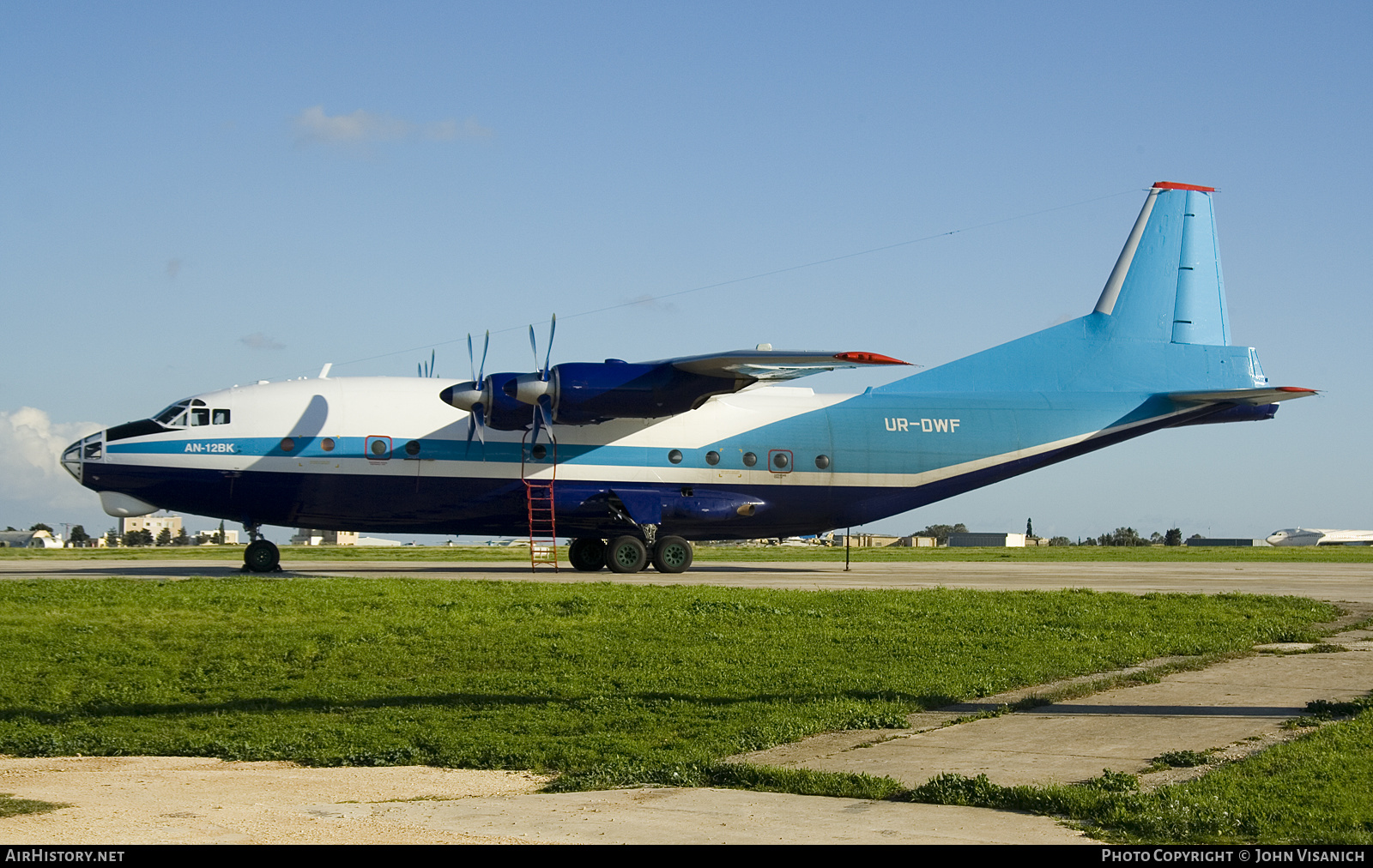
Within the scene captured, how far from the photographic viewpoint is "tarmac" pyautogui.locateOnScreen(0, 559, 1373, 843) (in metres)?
6.79

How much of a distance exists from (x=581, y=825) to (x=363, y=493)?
892 inches

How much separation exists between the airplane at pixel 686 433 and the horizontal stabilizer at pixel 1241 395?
8 centimetres

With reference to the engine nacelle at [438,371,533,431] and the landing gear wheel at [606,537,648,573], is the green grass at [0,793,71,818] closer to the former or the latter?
the engine nacelle at [438,371,533,431]

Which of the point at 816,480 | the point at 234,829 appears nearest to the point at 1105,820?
the point at 234,829

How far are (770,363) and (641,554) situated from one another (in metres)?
6.40

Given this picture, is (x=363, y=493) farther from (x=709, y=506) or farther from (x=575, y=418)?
(x=709, y=506)

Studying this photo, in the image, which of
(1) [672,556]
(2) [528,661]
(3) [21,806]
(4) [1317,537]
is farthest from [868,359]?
(4) [1317,537]

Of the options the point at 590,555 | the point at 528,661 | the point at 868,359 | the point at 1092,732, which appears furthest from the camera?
the point at 590,555

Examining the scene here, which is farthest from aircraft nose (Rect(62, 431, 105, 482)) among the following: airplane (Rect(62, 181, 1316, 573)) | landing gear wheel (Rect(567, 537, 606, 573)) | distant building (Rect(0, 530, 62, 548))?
distant building (Rect(0, 530, 62, 548))

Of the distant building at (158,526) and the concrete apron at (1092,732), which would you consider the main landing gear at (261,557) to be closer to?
the concrete apron at (1092,732)

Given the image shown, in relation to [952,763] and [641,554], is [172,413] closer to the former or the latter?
[641,554]

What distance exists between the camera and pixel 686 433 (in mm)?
30484

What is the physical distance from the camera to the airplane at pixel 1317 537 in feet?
433

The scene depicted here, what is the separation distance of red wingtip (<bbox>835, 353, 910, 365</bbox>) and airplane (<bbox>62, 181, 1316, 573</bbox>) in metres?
0.08
